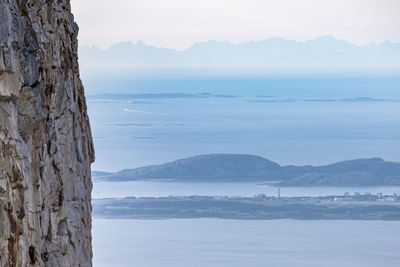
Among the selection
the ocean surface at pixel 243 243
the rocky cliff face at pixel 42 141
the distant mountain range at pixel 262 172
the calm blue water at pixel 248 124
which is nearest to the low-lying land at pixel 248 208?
the ocean surface at pixel 243 243

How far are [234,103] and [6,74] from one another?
255 feet

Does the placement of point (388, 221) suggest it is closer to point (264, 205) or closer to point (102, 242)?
point (264, 205)

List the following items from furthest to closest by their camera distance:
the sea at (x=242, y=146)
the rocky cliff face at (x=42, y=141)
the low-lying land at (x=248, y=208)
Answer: the low-lying land at (x=248, y=208) → the sea at (x=242, y=146) → the rocky cliff face at (x=42, y=141)

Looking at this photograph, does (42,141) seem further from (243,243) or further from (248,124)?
(248,124)

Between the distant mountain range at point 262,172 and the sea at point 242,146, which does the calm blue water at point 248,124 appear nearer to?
the sea at point 242,146

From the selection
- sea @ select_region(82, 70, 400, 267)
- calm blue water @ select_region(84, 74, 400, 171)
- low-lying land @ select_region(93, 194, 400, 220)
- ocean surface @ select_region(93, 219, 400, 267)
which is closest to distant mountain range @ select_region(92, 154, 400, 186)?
sea @ select_region(82, 70, 400, 267)

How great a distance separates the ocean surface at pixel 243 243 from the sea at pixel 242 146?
0.04 metres

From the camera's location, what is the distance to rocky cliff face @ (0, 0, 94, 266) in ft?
14.0

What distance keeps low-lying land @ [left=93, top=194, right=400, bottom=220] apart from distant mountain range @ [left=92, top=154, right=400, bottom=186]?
482cm

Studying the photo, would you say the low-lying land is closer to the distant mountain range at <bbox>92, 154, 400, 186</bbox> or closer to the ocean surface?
the ocean surface

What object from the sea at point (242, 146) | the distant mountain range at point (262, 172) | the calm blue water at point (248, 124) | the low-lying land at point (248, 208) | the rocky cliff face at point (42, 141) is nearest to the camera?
the rocky cliff face at point (42, 141)

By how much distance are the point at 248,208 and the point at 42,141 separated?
102 ft

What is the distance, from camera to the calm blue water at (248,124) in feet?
175

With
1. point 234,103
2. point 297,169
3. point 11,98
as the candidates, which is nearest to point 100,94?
point 234,103
